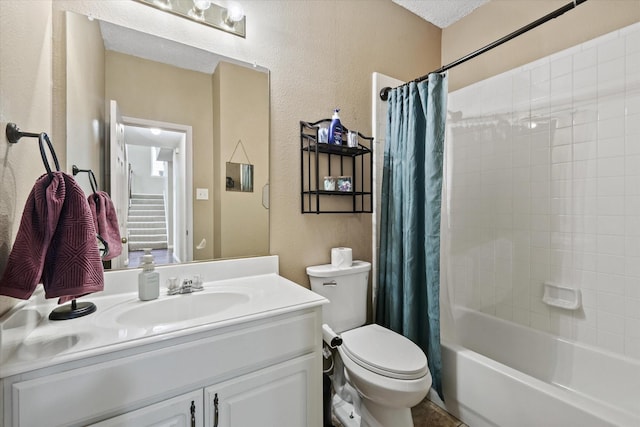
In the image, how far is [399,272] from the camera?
166 cm

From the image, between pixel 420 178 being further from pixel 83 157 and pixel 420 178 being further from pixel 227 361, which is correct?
pixel 83 157

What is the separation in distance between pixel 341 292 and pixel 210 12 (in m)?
1.56

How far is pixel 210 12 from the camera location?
132 centimetres

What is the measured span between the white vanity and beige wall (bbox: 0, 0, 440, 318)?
0.29 meters

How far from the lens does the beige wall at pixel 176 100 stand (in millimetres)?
1146

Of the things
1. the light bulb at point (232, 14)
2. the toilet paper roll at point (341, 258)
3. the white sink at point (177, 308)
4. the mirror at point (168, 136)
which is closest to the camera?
the white sink at point (177, 308)

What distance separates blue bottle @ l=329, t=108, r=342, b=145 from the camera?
1614 mm

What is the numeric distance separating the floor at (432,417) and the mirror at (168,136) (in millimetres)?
1206

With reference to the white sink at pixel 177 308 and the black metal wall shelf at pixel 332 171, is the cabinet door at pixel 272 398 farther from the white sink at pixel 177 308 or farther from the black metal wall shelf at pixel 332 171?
the black metal wall shelf at pixel 332 171

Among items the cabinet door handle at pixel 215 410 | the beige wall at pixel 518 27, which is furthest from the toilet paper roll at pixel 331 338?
the beige wall at pixel 518 27

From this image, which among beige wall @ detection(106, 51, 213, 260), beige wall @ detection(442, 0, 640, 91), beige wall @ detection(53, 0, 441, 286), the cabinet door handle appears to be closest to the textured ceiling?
A: beige wall @ detection(442, 0, 640, 91)

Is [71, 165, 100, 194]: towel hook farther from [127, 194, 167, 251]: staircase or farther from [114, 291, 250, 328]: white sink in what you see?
[114, 291, 250, 328]: white sink

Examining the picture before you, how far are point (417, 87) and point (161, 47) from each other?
1299 millimetres

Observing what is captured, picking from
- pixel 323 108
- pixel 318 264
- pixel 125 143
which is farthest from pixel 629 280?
pixel 125 143
